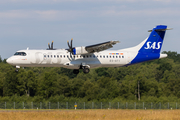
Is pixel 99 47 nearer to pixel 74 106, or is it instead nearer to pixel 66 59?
pixel 66 59

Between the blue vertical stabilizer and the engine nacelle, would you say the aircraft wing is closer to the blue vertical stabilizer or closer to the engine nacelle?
the engine nacelle

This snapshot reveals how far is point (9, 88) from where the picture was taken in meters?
78.4

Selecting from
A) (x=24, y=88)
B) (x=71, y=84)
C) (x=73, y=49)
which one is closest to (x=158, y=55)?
(x=73, y=49)

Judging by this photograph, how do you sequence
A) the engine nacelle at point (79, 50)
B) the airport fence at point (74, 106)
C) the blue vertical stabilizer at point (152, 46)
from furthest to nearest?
the airport fence at point (74, 106), the blue vertical stabilizer at point (152, 46), the engine nacelle at point (79, 50)

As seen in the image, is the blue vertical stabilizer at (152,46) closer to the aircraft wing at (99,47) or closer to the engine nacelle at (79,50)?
the aircraft wing at (99,47)

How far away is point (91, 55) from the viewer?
41406 mm

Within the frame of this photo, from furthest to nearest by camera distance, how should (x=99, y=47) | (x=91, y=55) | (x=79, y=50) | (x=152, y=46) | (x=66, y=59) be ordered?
(x=152, y=46) → (x=91, y=55) → (x=66, y=59) → (x=99, y=47) → (x=79, y=50)

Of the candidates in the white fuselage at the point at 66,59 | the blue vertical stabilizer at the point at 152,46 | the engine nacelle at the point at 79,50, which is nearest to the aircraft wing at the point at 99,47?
the engine nacelle at the point at 79,50

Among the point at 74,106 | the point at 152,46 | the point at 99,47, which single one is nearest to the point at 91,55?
the point at 99,47

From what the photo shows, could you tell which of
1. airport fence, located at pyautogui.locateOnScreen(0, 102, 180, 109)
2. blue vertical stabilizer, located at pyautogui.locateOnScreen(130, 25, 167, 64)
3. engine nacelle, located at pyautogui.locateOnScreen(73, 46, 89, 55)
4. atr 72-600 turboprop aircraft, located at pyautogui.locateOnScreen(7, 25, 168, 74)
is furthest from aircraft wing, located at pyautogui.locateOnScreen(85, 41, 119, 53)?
airport fence, located at pyautogui.locateOnScreen(0, 102, 180, 109)

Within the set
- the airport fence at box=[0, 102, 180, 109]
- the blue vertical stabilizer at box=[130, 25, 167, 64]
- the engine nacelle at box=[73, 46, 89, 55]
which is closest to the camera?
the engine nacelle at box=[73, 46, 89, 55]

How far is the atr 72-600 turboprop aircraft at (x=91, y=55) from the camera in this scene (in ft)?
129

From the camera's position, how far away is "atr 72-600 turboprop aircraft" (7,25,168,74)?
129 feet

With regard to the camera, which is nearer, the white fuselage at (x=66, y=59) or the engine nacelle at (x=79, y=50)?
the white fuselage at (x=66, y=59)
